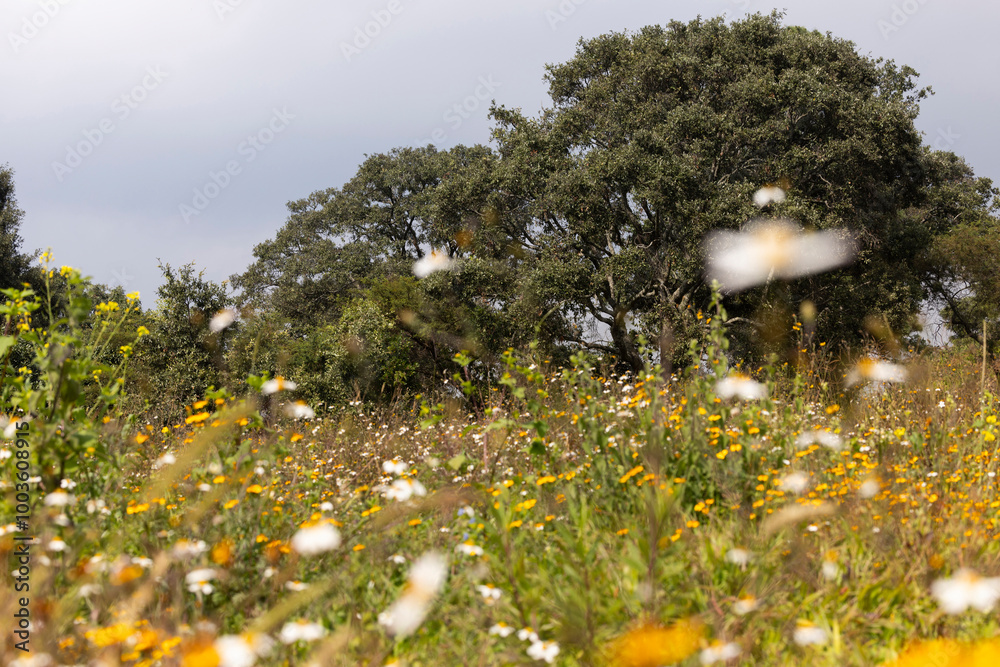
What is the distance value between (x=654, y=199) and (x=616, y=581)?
10590 millimetres

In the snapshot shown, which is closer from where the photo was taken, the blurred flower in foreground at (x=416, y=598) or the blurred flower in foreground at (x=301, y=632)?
the blurred flower in foreground at (x=301, y=632)

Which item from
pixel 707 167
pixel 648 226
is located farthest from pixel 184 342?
pixel 707 167

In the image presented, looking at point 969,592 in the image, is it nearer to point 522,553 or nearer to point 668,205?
point 522,553

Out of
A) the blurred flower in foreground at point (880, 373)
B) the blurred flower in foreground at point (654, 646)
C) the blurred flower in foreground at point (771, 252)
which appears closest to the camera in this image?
the blurred flower in foreground at point (654, 646)

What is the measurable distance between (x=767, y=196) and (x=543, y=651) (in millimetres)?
12131

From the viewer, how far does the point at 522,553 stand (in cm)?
259

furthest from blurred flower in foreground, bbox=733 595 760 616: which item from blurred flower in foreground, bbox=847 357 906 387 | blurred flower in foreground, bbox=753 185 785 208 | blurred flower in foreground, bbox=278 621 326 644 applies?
blurred flower in foreground, bbox=753 185 785 208

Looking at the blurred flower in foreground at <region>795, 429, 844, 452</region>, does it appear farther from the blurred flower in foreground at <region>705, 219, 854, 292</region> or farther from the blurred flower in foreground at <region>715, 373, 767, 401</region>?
the blurred flower in foreground at <region>705, 219, 854, 292</region>

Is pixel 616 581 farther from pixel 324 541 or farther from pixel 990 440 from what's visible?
pixel 990 440

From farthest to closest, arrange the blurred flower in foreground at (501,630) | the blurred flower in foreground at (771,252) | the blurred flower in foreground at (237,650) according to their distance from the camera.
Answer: the blurred flower in foreground at (771,252) < the blurred flower in foreground at (501,630) < the blurred flower in foreground at (237,650)

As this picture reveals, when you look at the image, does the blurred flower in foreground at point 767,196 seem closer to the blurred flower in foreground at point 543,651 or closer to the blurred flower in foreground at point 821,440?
the blurred flower in foreground at point 821,440

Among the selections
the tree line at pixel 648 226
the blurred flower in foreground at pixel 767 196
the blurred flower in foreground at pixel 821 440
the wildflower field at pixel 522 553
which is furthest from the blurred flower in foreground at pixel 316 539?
the blurred flower in foreground at pixel 767 196

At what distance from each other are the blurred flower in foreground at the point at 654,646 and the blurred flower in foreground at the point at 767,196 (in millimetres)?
11745

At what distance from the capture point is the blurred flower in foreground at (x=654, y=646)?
2.01 metres
